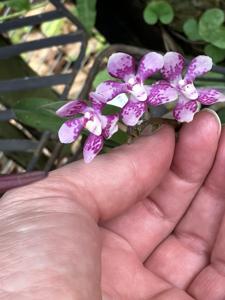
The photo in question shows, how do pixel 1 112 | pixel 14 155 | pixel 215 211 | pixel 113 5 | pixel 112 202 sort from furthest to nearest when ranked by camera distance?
pixel 14 155 → pixel 113 5 → pixel 1 112 → pixel 215 211 → pixel 112 202

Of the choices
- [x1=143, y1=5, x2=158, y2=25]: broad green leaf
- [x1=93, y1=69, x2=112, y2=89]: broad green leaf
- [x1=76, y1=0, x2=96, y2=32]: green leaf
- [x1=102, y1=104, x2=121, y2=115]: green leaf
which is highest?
[x1=102, y1=104, x2=121, y2=115]: green leaf

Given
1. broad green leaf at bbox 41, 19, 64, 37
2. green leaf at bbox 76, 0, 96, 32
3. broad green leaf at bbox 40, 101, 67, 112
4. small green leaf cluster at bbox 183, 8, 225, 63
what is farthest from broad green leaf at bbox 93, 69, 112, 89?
broad green leaf at bbox 41, 19, 64, 37

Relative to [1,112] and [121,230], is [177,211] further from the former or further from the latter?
[1,112]

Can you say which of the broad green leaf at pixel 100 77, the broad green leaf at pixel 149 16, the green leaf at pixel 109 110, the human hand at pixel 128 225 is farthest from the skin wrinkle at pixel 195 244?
the broad green leaf at pixel 149 16

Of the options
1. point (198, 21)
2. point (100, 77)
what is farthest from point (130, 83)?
point (198, 21)

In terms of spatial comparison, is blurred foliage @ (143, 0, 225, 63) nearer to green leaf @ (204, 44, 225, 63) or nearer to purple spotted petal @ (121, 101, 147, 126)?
green leaf @ (204, 44, 225, 63)

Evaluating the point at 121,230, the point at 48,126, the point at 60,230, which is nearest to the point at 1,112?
the point at 48,126
